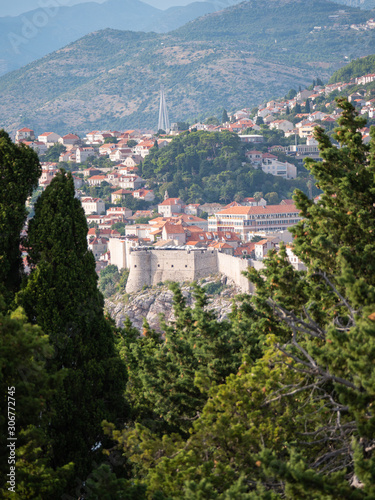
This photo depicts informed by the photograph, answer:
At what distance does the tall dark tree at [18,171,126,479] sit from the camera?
8461 millimetres

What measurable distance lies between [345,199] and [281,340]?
1.71 m

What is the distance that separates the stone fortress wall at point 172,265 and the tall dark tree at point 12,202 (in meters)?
40.6

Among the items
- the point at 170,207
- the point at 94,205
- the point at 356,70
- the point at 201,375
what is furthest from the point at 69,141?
the point at 201,375

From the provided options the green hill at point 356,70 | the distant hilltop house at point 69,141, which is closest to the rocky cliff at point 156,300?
the distant hilltop house at point 69,141

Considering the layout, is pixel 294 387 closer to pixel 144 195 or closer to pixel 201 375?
pixel 201 375

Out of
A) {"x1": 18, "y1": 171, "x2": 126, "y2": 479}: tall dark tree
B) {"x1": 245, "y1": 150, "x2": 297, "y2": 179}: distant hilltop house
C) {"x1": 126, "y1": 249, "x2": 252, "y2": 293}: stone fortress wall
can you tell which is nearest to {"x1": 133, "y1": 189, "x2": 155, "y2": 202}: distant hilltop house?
{"x1": 245, "y1": 150, "x2": 297, "y2": 179}: distant hilltop house

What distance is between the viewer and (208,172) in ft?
285

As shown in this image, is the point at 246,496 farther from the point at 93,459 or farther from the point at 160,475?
the point at 93,459

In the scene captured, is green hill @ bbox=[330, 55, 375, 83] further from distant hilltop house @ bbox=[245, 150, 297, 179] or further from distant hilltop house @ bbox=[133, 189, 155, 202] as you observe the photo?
distant hilltop house @ bbox=[133, 189, 155, 202]

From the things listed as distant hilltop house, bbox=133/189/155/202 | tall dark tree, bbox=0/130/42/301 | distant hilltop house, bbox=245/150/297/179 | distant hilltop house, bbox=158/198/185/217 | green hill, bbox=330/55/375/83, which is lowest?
distant hilltop house, bbox=158/198/185/217

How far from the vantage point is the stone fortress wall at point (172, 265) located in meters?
50.3

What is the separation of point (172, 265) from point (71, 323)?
138 ft

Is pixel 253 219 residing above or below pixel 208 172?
below

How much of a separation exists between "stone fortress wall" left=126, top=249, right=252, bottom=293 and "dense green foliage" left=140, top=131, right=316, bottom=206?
28994 millimetres
